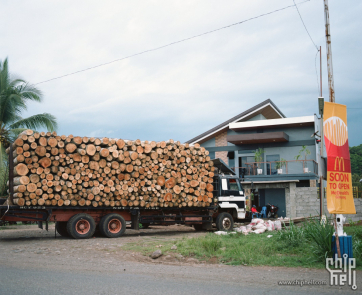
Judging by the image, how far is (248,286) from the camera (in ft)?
22.1

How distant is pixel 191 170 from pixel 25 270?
9.41 metres

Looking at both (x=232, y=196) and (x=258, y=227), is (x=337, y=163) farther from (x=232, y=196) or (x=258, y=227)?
(x=232, y=196)

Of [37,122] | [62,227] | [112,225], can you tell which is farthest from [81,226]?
[37,122]

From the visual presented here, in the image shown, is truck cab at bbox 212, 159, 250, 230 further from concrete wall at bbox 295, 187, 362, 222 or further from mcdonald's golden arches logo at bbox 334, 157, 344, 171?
mcdonald's golden arches logo at bbox 334, 157, 344, 171

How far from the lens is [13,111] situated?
24.7 m

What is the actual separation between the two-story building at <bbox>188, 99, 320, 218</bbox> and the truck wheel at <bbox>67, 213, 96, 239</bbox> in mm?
15842

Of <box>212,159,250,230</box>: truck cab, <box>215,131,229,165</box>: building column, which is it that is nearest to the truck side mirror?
<box>212,159,250,230</box>: truck cab

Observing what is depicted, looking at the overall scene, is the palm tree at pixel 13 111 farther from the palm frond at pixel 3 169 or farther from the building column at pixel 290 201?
the building column at pixel 290 201

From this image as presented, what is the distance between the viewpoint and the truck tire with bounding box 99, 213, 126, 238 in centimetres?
1455

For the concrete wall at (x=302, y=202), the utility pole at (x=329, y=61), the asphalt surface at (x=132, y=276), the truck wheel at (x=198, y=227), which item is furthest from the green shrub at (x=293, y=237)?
the concrete wall at (x=302, y=202)

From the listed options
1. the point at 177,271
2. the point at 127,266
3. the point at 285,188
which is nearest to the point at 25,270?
the point at 127,266

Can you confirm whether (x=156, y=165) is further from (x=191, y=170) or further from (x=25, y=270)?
(x=25, y=270)

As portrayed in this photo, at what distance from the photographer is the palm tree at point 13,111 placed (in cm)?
2434

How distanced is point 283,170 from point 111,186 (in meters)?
19.0
